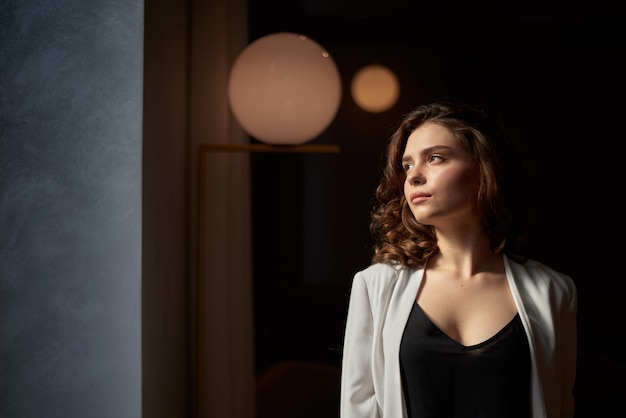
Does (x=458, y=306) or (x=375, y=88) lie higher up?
(x=375, y=88)

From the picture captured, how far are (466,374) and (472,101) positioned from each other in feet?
4.34

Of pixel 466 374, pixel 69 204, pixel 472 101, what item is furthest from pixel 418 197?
pixel 472 101

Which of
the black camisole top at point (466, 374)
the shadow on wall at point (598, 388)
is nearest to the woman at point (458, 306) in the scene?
the black camisole top at point (466, 374)

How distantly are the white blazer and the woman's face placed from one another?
16cm

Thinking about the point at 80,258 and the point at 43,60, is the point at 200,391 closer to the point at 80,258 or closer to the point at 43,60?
the point at 80,258

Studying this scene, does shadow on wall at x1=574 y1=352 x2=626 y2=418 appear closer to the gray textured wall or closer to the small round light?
the small round light

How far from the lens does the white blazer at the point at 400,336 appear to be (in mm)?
1150

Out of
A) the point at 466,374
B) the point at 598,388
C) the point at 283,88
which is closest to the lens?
the point at 466,374

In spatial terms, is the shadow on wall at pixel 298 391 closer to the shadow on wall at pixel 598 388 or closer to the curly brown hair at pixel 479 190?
the shadow on wall at pixel 598 388

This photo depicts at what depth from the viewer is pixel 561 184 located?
6.94 ft

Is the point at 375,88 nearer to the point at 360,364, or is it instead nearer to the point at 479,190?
the point at 479,190

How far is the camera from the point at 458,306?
3.86 feet

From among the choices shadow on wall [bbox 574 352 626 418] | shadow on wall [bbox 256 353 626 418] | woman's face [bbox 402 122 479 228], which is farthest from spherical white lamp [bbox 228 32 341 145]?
shadow on wall [bbox 574 352 626 418]

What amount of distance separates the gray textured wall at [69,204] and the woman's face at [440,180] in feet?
2.07
